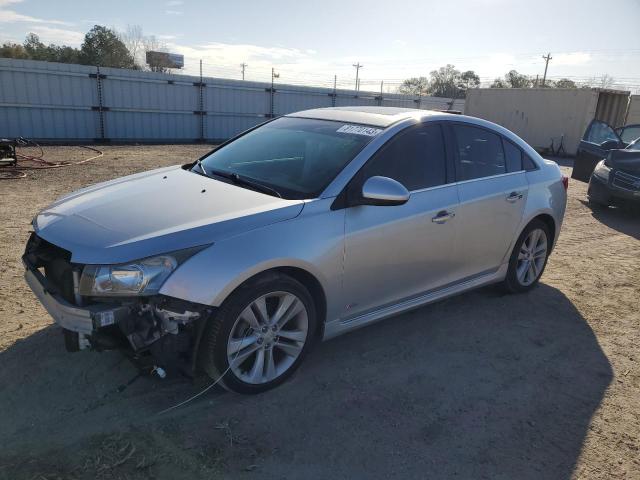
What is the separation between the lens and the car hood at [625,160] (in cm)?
884

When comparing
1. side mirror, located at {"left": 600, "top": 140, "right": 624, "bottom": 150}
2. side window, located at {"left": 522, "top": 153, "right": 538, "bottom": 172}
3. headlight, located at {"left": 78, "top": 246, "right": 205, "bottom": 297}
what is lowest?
headlight, located at {"left": 78, "top": 246, "right": 205, "bottom": 297}

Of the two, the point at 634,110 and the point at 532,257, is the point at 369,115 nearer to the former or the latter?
the point at 532,257

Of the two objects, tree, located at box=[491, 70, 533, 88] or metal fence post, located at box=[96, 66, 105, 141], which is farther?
tree, located at box=[491, 70, 533, 88]

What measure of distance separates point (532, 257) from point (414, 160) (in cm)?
199

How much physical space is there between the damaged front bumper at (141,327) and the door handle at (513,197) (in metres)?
2.94

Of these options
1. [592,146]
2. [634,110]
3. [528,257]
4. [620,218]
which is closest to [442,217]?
[528,257]

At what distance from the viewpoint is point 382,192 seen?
10.7 ft

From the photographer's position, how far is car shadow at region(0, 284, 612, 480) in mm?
2686

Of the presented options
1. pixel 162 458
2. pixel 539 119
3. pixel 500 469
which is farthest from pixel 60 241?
pixel 539 119

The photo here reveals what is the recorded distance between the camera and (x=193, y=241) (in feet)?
9.18

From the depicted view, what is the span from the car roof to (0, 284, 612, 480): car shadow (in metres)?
1.69

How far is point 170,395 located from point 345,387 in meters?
1.10

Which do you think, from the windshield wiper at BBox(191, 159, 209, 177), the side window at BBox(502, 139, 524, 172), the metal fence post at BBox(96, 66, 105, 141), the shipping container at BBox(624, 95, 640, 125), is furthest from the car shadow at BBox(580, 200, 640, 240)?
the metal fence post at BBox(96, 66, 105, 141)

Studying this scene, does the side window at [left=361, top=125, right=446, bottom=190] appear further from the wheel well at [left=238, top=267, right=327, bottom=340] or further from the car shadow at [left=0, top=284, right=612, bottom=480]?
the car shadow at [left=0, top=284, right=612, bottom=480]
